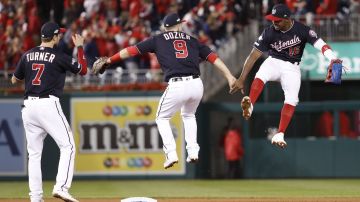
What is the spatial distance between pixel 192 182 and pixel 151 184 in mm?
1083

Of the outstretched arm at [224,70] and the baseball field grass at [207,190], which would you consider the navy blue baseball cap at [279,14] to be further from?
the baseball field grass at [207,190]

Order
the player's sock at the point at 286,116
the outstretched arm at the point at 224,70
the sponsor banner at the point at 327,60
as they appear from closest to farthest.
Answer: the outstretched arm at the point at 224,70 < the player's sock at the point at 286,116 < the sponsor banner at the point at 327,60

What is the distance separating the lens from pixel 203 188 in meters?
19.0

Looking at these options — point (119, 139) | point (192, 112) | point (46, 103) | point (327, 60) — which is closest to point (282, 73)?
point (192, 112)

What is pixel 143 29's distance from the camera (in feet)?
75.2

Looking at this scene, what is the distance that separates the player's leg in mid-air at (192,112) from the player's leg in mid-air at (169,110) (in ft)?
0.41

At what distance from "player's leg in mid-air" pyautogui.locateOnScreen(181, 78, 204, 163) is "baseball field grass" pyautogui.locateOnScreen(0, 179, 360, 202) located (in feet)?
5.43

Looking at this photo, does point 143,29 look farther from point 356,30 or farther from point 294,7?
point 356,30

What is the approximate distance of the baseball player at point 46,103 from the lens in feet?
41.2

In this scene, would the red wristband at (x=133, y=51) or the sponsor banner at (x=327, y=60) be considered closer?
the red wristband at (x=133, y=51)

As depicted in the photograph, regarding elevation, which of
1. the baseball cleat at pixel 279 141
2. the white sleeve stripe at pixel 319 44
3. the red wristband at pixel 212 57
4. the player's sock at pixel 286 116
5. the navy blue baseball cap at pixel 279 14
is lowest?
the baseball cleat at pixel 279 141

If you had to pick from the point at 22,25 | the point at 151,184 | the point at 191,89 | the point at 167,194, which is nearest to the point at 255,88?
the point at 191,89

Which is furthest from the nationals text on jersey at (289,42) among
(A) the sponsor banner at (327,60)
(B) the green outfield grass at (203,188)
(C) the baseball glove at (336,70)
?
(A) the sponsor banner at (327,60)

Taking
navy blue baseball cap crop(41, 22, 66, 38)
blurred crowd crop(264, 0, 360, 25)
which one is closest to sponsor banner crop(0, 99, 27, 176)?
blurred crowd crop(264, 0, 360, 25)
